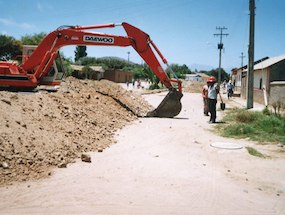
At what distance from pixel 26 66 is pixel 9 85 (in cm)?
124

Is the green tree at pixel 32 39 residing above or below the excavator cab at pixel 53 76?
above

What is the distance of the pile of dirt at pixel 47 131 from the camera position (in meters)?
5.82

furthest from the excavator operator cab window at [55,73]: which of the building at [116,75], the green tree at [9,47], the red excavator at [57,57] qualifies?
the building at [116,75]

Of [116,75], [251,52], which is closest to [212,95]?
[251,52]

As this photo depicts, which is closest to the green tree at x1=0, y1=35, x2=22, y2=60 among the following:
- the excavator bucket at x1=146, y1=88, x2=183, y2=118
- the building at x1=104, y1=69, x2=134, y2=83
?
the building at x1=104, y1=69, x2=134, y2=83

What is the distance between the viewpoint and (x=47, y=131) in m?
7.55

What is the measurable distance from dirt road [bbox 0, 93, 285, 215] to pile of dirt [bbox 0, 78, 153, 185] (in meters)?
0.46

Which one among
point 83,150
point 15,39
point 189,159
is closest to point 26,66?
point 83,150

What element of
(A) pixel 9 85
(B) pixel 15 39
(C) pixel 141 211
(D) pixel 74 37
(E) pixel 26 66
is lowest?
(C) pixel 141 211

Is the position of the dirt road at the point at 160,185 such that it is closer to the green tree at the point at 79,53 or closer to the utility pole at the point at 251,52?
the utility pole at the point at 251,52

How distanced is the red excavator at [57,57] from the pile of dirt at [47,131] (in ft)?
4.83

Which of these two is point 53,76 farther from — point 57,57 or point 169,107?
point 169,107

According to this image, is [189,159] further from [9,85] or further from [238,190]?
[9,85]

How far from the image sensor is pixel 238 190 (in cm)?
514
